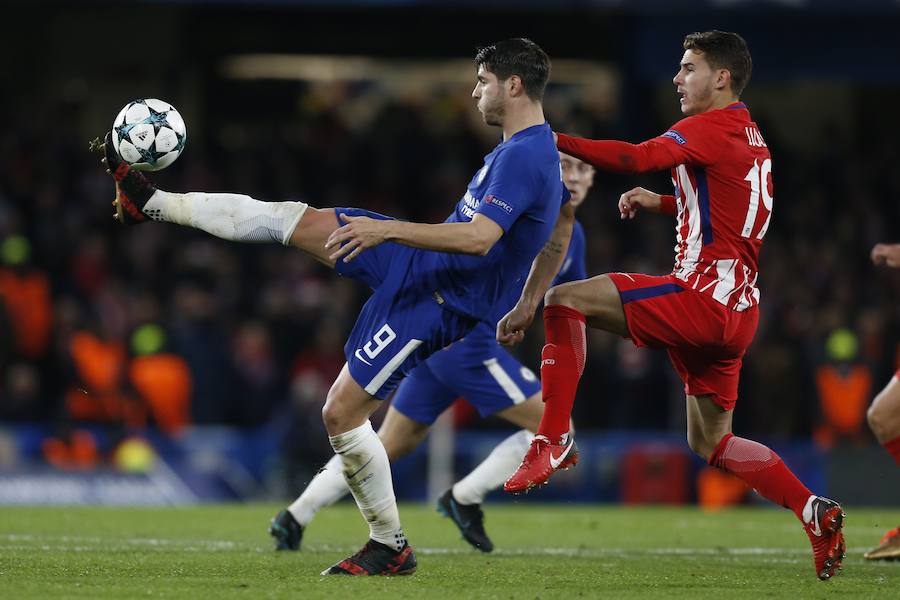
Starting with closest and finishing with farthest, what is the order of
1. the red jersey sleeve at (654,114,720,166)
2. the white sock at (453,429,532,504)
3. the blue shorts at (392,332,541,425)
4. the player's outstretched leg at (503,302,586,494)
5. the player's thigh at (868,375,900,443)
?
the red jersey sleeve at (654,114,720,166) < the player's outstretched leg at (503,302,586,494) < the player's thigh at (868,375,900,443) < the blue shorts at (392,332,541,425) < the white sock at (453,429,532,504)

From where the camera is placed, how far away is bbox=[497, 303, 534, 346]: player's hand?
24.1 ft

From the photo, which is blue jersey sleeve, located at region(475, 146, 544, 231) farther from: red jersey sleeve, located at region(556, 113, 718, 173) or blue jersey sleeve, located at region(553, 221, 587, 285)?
blue jersey sleeve, located at region(553, 221, 587, 285)

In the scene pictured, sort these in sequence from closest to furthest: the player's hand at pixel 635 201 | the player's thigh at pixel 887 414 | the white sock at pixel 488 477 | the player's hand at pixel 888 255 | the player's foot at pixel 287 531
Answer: the player's hand at pixel 888 255
the player's hand at pixel 635 201
the player's thigh at pixel 887 414
the player's foot at pixel 287 531
the white sock at pixel 488 477

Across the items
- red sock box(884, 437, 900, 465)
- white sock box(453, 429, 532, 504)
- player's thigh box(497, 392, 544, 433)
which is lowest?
white sock box(453, 429, 532, 504)

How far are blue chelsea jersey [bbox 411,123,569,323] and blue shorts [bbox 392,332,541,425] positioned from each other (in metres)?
1.51

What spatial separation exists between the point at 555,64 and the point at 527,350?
8252 mm

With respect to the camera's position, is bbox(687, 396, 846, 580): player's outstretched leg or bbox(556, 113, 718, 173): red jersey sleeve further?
bbox(687, 396, 846, 580): player's outstretched leg

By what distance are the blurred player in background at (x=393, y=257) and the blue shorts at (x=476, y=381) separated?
64.4 inches

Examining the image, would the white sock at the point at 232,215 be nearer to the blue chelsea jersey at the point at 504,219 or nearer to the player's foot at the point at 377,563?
the blue chelsea jersey at the point at 504,219

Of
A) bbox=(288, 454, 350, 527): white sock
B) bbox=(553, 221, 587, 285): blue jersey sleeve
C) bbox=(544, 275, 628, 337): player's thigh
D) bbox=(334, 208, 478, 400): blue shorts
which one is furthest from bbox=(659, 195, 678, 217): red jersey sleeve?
bbox=(288, 454, 350, 527): white sock

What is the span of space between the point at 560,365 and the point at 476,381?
5.42 feet

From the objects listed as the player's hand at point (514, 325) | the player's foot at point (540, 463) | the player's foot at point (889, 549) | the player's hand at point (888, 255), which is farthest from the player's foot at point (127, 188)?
the player's foot at point (889, 549)

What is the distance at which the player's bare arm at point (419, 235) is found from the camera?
640 centimetres

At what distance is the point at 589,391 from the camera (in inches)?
593
